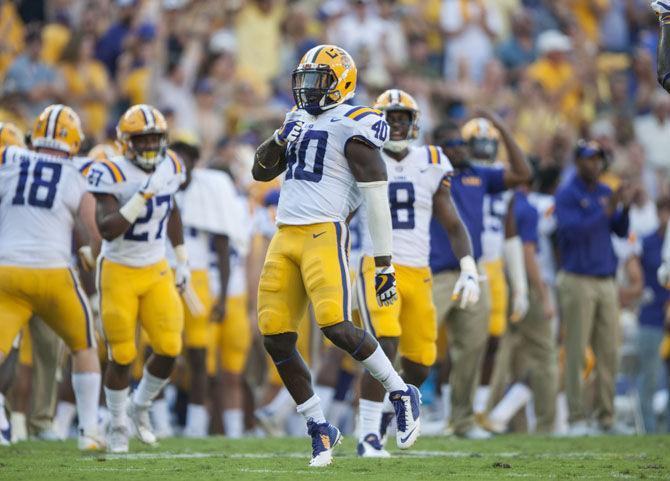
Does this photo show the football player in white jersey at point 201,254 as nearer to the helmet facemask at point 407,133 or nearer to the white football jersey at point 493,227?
the white football jersey at point 493,227

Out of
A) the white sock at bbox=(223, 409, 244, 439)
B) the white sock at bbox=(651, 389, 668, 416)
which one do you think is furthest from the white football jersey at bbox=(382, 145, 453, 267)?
the white sock at bbox=(651, 389, 668, 416)

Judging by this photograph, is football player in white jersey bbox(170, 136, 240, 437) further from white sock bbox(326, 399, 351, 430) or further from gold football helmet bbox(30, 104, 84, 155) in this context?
gold football helmet bbox(30, 104, 84, 155)

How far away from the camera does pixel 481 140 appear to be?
10781 millimetres

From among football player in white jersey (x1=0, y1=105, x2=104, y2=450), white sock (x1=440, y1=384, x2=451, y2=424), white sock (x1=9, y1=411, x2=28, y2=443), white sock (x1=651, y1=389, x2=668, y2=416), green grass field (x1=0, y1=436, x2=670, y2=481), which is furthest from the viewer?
white sock (x1=651, y1=389, x2=668, y2=416)

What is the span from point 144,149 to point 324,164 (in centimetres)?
173

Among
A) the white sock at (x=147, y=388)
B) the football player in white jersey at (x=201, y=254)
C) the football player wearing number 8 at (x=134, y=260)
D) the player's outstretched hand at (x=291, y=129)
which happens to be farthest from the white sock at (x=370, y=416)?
the football player in white jersey at (x=201, y=254)

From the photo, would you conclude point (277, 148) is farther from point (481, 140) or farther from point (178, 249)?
point (481, 140)

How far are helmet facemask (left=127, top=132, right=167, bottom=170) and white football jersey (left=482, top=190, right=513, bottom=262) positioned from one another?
3.31 m

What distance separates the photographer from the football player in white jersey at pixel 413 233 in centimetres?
820

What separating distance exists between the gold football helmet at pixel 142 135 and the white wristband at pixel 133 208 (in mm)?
403

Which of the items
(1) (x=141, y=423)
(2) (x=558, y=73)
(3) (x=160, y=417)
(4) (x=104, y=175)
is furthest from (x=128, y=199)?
(2) (x=558, y=73)

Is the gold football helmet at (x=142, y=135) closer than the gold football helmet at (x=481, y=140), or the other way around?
the gold football helmet at (x=142, y=135)

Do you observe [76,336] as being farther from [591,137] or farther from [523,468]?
[591,137]

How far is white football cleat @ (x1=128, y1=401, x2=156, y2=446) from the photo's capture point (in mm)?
8828
